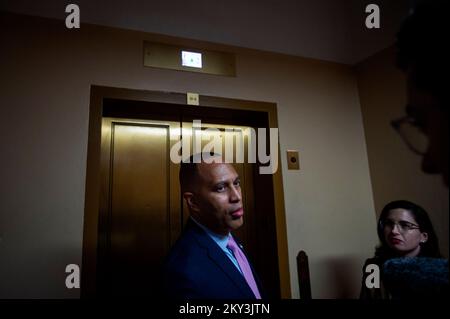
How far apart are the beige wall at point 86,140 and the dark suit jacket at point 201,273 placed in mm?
589

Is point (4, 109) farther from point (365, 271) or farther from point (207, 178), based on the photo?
point (365, 271)

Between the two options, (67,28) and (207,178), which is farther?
(67,28)

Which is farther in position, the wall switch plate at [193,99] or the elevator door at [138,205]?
the wall switch plate at [193,99]

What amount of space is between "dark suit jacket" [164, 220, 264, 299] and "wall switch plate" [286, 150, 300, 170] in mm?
858

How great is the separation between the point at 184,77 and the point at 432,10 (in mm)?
1503

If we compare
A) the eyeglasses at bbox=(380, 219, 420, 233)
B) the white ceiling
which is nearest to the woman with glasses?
the eyeglasses at bbox=(380, 219, 420, 233)

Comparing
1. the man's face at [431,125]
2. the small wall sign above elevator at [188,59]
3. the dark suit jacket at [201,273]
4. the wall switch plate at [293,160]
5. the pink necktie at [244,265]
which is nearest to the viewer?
Result: the man's face at [431,125]

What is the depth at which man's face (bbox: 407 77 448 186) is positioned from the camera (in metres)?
0.33

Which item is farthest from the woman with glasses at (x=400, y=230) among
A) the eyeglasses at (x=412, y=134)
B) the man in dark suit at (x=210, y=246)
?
the eyeglasses at (x=412, y=134)

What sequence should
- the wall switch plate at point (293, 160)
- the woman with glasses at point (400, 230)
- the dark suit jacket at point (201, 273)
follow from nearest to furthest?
1. the dark suit jacket at point (201, 273)
2. the woman with glasses at point (400, 230)
3. the wall switch plate at point (293, 160)

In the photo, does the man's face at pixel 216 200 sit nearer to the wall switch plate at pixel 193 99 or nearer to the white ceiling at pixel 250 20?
the wall switch plate at pixel 193 99

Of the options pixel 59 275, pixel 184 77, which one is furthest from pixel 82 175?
pixel 184 77

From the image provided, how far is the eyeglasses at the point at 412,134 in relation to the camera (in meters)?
0.35

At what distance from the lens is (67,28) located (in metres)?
1.59
